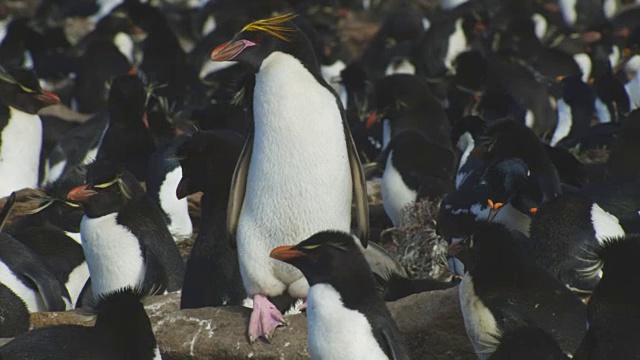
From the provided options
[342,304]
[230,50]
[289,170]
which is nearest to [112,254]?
[289,170]

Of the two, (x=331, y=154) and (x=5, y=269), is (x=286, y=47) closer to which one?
(x=331, y=154)

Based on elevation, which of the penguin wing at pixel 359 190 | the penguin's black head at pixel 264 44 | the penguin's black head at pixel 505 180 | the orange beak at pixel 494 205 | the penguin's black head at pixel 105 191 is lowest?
the orange beak at pixel 494 205

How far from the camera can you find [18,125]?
10.4 metres

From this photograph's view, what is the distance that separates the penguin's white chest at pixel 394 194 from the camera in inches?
355

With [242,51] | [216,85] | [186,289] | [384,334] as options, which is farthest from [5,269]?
[216,85]

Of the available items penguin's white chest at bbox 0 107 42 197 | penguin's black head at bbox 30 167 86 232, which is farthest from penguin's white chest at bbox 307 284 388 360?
penguin's white chest at bbox 0 107 42 197

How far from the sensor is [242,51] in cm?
657

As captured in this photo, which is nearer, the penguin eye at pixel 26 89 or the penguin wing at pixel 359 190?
the penguin wing at pixel 359 190

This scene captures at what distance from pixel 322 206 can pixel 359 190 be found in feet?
0.94

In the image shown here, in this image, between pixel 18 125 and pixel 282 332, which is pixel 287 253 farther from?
pixel 18 125

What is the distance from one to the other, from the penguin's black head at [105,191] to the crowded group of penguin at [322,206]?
11 mm

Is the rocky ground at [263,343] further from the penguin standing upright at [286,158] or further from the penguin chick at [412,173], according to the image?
the penguin chick at [412,173]

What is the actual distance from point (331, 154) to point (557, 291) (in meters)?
1.40

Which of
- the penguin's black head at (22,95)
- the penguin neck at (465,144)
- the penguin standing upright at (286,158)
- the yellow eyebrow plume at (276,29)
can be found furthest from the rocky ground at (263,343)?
the penguin's black head at (22,95)
